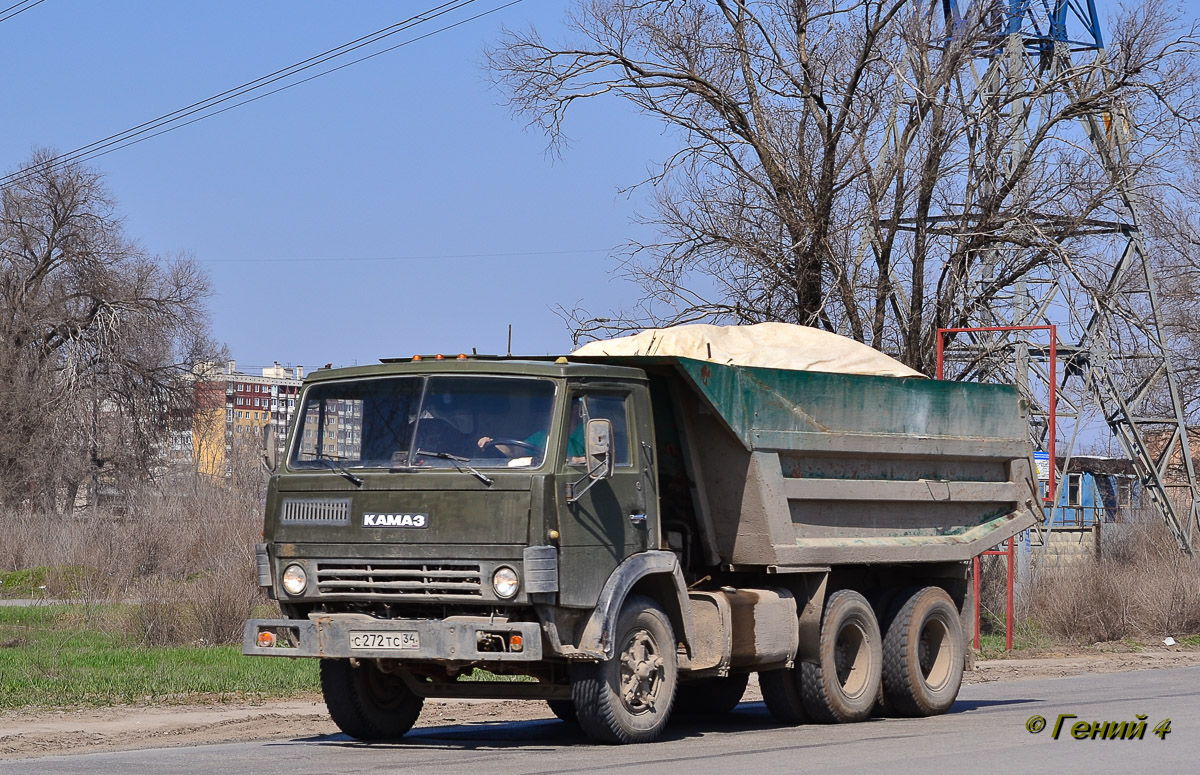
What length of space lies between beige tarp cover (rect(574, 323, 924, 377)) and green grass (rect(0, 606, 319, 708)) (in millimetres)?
5262

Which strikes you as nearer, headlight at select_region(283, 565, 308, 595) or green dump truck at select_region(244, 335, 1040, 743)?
green dump truck at select_region(244, 335, 1040, 743)

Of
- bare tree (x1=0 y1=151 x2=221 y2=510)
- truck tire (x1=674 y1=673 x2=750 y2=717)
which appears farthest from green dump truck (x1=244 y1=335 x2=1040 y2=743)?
bare tree (x1=0 y1=151 x2=221 y2=510)

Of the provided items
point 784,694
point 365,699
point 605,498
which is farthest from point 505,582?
point 784,694

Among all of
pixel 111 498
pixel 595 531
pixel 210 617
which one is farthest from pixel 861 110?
pixel 111 498

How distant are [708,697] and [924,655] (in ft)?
6.41

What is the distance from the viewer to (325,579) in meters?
9.64

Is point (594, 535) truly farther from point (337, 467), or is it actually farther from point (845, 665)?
point (845, 665)

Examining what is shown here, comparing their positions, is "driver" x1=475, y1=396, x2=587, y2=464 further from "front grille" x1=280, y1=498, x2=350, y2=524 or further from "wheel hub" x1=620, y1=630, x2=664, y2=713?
"wheel hub" x1=620, y1=630, x2=664, y2=713

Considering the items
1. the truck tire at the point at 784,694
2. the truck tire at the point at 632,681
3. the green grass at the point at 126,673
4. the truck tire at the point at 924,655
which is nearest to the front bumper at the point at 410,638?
the truck tire at the point at 632,681

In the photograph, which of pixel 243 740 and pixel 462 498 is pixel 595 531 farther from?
pixel 243 740

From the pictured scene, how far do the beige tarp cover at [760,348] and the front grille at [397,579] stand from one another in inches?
107

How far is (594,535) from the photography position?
958 cm

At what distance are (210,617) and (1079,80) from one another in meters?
14.1

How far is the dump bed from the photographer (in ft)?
35.6
